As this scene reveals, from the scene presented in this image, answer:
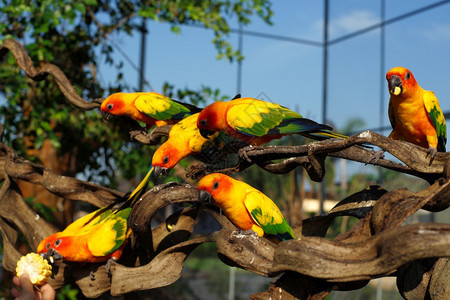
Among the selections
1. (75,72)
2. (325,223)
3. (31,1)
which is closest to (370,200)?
(325,223)

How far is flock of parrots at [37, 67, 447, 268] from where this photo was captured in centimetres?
126

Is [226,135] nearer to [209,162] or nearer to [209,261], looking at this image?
[209,162]

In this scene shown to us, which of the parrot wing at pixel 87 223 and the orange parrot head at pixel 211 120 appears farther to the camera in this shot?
the parrot wing at pixel 87 223

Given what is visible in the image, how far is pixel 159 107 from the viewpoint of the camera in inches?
74.8

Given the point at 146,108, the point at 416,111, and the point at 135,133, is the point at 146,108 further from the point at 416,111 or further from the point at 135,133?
the point at 416,111

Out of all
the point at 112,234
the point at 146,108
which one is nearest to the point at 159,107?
the point at 146,108

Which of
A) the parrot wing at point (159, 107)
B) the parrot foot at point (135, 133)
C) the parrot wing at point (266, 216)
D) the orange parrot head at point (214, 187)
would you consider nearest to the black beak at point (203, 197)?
the orange parrot head at point (214, 187)

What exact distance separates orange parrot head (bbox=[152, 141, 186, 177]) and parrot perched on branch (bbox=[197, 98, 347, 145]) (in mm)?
100

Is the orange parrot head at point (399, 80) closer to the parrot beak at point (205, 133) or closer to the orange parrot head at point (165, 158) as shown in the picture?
the parrot beak at point (205, 133)

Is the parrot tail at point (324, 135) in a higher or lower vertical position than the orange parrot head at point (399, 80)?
lower

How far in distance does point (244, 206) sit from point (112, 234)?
411 millimetres

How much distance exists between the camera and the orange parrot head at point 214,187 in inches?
44.2

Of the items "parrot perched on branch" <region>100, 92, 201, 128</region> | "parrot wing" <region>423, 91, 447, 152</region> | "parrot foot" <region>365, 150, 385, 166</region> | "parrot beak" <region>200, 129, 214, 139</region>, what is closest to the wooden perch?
"parrot foot" <region>365, 150, 385, 166</region>

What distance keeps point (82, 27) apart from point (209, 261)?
14.2ft
